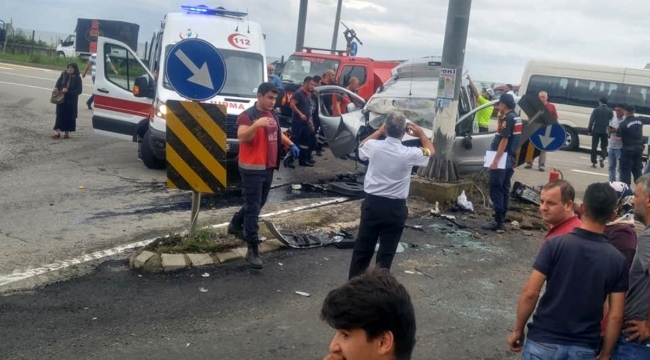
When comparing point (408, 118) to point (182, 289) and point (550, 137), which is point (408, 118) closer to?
point (550, 137)

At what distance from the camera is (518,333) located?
4043mm

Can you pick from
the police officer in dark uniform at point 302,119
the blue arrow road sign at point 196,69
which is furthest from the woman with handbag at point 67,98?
the blue arrow road sign at point 196,69

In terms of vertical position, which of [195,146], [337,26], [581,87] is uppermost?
[337,26]

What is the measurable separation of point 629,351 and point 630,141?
1063 centimetres

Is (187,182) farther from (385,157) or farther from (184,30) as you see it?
(184,30)

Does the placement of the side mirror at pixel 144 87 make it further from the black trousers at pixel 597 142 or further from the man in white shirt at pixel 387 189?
the black trousers at pixel 597 142

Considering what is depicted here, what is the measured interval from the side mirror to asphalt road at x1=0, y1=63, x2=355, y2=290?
133 cm

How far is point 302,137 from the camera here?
14.8 m

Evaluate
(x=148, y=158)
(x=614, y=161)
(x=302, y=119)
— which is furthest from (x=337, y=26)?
(x=148, y=158)

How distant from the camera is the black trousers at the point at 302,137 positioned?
48.3 feet

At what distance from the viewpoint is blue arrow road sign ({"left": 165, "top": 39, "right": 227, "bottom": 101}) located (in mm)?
7762

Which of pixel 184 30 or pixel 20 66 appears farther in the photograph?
pixel 20 66

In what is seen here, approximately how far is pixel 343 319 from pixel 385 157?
4.15 meters

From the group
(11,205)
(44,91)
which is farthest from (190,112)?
(44,91)
